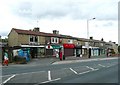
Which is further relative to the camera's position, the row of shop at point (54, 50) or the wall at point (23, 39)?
the row of shop at point (54, 50)

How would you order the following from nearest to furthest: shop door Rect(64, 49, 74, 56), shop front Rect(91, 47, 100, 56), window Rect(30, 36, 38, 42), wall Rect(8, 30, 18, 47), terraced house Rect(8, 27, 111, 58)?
terraced house Rect(8, 27, 111, 58), wall Rect(8, 30, 18, 47), window Rect(30, 36, 38, 42), shop door Rect(64, 49, 74, 56), shop front Rect(91, 47, 100, 56)

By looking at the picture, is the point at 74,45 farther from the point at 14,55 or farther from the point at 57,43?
the point at 14,55

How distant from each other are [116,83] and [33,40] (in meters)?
42.2

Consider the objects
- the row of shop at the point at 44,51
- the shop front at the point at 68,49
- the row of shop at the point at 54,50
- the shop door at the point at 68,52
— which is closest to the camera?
the row of shop at the point at 44,51

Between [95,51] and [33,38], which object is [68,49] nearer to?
[33,38]

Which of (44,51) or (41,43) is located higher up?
(41,43)

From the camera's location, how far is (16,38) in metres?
54.2

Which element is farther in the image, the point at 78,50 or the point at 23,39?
the point at 78,50

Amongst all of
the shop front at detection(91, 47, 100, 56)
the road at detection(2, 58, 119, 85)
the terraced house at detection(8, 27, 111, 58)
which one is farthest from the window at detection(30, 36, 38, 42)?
the road at detection(2, 58, 119, 85)

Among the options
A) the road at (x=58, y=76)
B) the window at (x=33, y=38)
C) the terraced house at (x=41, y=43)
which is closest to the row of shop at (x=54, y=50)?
the terraced house at (x=41, y=43)

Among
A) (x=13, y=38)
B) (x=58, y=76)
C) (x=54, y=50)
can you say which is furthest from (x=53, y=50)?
(x=58, y=76)

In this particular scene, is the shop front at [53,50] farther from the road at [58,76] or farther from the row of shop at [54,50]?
the road at [58,76]

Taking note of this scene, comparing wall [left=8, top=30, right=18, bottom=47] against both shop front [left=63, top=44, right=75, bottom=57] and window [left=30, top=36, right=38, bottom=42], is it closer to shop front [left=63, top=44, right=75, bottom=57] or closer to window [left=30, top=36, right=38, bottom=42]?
window [left=30, top=36, right=38, bottom=42]

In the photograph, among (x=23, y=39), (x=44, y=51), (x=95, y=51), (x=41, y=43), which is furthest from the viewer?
(x=95, y=51)
